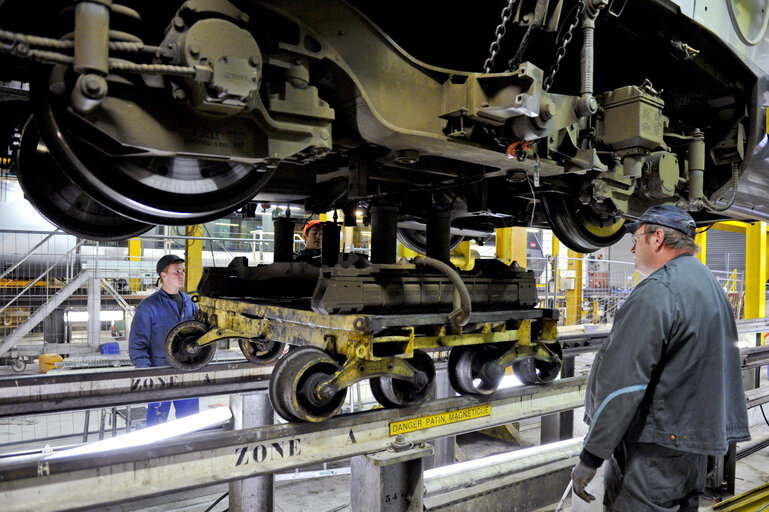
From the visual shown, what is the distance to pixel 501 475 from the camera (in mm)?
2748

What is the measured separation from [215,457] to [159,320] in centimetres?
287

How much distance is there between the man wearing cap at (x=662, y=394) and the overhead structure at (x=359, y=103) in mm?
895

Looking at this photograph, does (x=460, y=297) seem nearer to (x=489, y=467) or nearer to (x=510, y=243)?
(x=489, y=467)

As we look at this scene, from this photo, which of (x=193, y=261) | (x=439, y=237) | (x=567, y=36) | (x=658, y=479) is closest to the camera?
(x=658, y=479)

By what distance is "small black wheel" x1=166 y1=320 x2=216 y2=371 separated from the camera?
3.39 meters

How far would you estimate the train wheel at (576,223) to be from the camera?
3.93m

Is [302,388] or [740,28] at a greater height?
[740,28]

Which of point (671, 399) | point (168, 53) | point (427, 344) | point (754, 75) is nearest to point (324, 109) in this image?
point (168, 53)

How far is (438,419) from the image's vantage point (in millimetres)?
2453

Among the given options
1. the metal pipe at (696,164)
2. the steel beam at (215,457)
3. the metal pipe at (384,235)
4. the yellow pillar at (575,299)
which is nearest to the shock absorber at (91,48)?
the steel beam at (215,457)

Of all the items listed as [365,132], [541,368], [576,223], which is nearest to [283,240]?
[365,132]

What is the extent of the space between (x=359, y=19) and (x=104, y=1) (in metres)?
0.99

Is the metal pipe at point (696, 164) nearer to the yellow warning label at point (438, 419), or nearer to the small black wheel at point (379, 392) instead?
the yellow warning label at point (438, 419)

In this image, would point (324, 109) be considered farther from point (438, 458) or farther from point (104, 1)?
point (438, 458)
